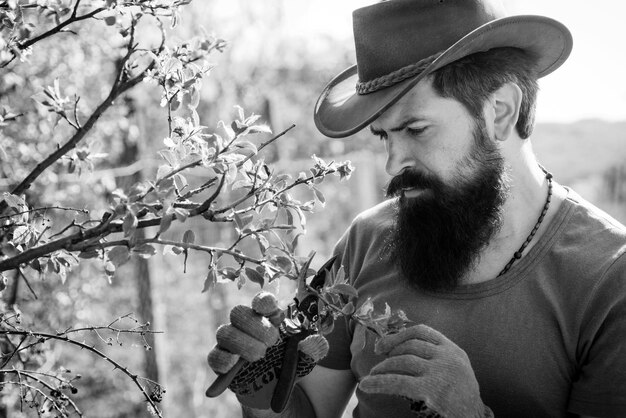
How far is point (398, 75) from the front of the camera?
206 centimetres

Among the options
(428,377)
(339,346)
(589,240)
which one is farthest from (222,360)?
(589,240)

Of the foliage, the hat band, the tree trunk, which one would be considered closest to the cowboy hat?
the hat band

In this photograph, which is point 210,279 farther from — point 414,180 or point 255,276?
point 414,180

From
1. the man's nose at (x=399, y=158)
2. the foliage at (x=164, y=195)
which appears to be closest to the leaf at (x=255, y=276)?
the foliage at (x=164, y=195)

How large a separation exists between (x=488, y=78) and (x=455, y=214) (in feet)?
1.39

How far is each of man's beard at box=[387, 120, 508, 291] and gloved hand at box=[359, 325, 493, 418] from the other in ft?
1.37

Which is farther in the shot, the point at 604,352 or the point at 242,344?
the point at 604,352

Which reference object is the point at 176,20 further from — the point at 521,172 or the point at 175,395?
the point at 175,395

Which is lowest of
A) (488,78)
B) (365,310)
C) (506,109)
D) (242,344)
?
(242,344)

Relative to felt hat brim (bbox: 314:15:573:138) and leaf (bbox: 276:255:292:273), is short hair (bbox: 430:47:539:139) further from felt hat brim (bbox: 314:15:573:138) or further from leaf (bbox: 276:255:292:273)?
leaf (bbox: 276:255:292:273)

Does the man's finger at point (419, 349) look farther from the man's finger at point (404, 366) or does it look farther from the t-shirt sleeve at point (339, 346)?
the t-shirt sleeve at point (339, 346)

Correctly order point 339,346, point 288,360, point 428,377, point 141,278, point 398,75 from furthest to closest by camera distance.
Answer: point 141,278 → point 339,346 → point 398,75 → point 288,360 → point 428,377

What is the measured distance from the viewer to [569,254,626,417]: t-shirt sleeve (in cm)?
180

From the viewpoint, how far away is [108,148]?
4.46m
